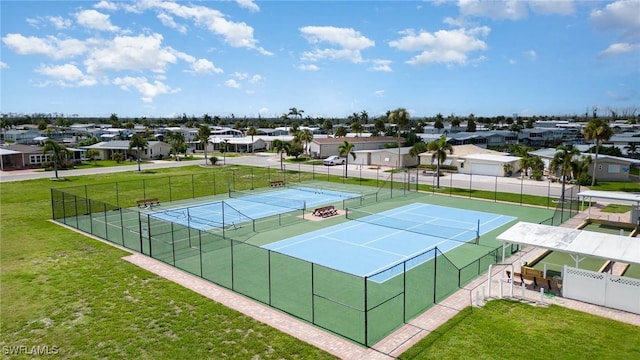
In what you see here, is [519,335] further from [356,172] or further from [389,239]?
[356,172]

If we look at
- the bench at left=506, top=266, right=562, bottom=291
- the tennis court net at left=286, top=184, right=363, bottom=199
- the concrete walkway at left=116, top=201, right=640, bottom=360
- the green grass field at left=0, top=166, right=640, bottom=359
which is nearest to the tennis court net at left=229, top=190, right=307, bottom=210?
the tennis court net at left=286, top=184, right=363, bottom=199

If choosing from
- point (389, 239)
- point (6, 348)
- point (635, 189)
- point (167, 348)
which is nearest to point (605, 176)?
point (635, 189)

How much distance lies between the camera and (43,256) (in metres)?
22.2

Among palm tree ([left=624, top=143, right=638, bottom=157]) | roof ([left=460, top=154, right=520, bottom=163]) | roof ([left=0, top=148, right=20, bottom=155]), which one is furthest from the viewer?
palm tree ([left=624, top=143, right=638, bottom=157])

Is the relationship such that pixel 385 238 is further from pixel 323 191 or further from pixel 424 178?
pixel 424 178

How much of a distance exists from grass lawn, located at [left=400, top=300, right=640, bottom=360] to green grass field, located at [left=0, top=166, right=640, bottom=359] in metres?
0.03

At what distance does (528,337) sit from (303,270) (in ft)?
31.4

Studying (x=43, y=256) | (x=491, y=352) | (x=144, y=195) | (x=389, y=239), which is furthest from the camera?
(x=144, y=195)

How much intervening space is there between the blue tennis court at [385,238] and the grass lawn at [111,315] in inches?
282

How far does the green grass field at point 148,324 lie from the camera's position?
42.7 ft

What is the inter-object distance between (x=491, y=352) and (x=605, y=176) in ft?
153

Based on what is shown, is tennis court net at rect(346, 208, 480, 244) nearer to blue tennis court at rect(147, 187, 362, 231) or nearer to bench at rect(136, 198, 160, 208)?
blue tennis court at rect(147, 187, 362, 231)

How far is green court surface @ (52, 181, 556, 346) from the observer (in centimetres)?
1539

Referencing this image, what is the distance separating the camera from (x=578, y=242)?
61.1ft
